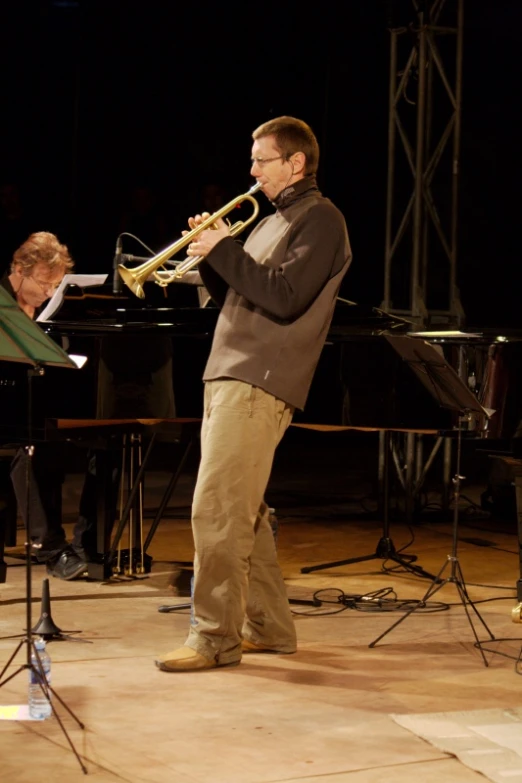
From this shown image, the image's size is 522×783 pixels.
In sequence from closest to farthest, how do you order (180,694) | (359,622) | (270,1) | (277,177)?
(180,694) → (277,177) → (359,622) → (270,1)

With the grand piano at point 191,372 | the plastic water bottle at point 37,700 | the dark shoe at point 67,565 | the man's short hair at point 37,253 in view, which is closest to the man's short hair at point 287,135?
the grand piano at point 191,372

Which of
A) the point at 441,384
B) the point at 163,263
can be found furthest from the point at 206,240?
the point at 441,384

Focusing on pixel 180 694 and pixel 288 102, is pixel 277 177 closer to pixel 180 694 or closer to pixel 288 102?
pixel 180 694

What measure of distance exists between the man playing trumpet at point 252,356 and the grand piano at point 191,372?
1.30 metres

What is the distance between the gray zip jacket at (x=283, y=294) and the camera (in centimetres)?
404

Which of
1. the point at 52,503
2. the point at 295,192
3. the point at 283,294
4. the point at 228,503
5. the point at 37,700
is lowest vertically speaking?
the point at 37,700

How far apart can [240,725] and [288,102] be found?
7.95m

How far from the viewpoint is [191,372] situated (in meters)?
5.61

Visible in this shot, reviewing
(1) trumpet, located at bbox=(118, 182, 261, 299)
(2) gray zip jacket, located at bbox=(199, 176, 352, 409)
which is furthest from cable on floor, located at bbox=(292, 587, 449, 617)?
(1) trumpet, located at bbox=(118, 182, 261, 299)

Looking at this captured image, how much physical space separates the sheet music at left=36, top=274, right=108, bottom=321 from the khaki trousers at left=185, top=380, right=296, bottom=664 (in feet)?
5.85

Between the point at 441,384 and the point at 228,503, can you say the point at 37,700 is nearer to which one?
the point at 228,503

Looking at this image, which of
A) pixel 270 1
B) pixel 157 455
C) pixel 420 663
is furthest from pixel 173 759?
pixel 270 1

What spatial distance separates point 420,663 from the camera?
14.5 feet

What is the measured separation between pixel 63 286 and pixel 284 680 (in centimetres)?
249
